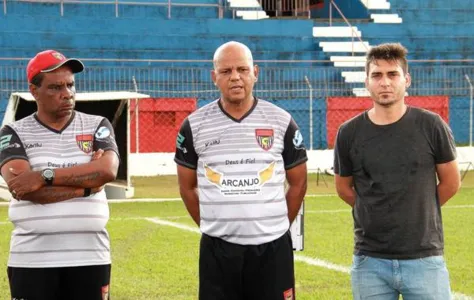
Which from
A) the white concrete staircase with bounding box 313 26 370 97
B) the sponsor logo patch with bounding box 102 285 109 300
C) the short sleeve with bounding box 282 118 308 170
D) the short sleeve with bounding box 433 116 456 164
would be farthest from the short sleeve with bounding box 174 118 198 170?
the white concrete staircase with bounding box 313 26 370 97

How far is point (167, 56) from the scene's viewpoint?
27406mm

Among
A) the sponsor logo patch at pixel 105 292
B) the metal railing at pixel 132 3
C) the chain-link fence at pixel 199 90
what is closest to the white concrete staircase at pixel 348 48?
the chain-link fence at pixel 199 90

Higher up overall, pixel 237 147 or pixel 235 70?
pixel 235 70

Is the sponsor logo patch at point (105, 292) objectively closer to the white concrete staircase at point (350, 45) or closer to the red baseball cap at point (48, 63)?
the red baseball cap at point (48, 63)

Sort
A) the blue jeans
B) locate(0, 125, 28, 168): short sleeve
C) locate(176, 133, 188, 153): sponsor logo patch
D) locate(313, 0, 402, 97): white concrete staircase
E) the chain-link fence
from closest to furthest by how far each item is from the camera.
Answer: the blue jeans
locate(0, 125, 28, 168): short sleeve
locate(176, 133, 188, 153): sponsor logo patch
the chain-link fence
locate(313, 0, 402, 97): white concrete staircase

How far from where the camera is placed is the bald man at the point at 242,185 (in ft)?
17.3

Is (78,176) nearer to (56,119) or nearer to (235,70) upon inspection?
(56,119)

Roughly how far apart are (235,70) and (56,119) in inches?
35.3

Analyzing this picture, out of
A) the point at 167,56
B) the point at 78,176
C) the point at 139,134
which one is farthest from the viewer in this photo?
the point at 167,56

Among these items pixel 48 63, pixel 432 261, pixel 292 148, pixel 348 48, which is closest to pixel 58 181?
pixel 48 63

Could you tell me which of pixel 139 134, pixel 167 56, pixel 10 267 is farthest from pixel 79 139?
pixel 167 56

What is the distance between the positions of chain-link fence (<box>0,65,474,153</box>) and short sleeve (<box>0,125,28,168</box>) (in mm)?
16963

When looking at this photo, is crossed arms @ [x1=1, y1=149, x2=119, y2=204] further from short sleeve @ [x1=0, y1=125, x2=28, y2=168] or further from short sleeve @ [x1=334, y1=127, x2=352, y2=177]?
short sleeve @ [x1=334, y1=127, x2=352, y2=177]

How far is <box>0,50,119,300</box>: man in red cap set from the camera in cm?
520
